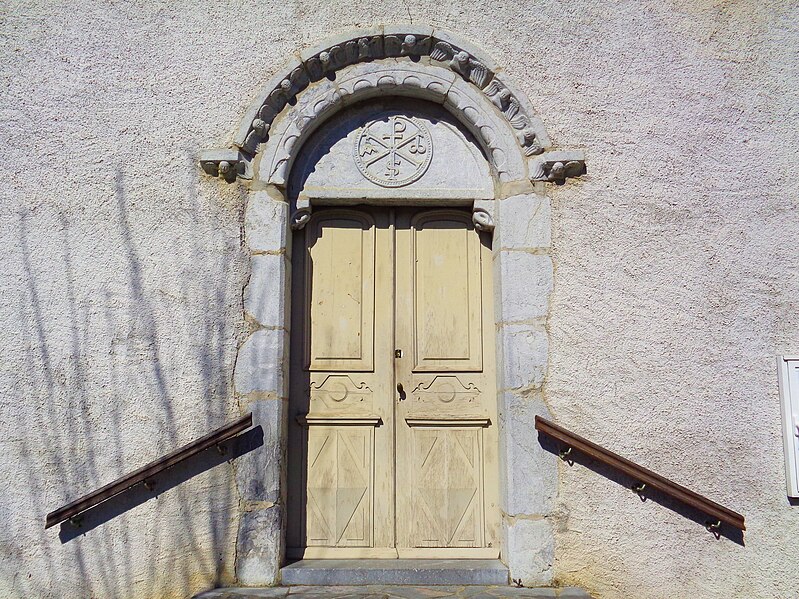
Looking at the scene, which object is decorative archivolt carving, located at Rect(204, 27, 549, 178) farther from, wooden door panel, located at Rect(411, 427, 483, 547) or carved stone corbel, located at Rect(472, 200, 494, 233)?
wooden door panel, located at Rect(411, 427, 483, 547)

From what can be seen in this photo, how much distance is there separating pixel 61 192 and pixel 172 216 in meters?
0.68

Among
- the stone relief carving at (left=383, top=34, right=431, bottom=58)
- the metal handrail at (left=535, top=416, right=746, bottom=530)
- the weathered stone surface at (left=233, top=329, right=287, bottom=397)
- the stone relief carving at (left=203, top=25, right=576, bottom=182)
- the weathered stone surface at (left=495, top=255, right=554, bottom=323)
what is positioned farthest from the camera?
the stone relief carving at (left=383, top=34, right=431, bottom=58)

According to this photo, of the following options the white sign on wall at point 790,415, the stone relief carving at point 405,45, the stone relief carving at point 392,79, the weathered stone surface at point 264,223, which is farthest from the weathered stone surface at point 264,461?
the white sign on wall at point 790,415

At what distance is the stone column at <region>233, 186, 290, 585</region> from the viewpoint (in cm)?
401

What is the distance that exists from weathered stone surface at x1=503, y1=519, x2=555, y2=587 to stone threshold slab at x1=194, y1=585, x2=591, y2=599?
0.07 m

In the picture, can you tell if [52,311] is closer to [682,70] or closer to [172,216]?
[172,216]

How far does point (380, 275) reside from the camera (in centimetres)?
460

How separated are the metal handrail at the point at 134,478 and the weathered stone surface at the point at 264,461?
0.73 ft

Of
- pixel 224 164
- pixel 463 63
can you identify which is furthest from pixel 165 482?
pixel 463 63

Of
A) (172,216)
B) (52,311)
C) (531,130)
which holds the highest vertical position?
(531,130)

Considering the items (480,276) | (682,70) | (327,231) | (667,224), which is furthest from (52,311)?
(682,70)

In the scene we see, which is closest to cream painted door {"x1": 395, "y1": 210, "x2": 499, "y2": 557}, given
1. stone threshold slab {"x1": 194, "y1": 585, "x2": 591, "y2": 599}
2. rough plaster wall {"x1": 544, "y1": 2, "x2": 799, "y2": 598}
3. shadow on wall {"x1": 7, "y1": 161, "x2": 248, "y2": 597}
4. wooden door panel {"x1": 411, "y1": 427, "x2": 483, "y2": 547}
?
wooden door panel {"x1": 411, "y1": 427, "x2": 483, "y2": 547}

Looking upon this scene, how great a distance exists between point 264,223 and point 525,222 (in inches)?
60.6

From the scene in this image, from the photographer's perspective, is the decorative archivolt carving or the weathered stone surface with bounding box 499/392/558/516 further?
the decorative archivolt carving
